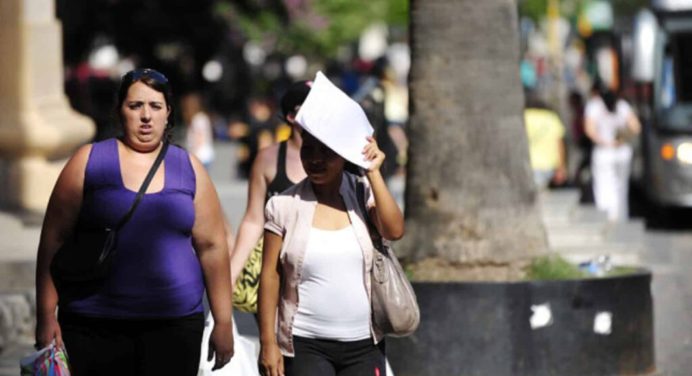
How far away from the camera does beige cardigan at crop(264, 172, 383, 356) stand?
19.3ft

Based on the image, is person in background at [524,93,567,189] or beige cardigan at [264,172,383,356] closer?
beige cardigan at [264,172,383,356]

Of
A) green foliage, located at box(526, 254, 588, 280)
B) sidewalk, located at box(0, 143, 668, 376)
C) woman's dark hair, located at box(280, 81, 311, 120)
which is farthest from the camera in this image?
sidewalk, located at box(0, 143, 668, 376)

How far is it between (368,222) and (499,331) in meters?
3.28

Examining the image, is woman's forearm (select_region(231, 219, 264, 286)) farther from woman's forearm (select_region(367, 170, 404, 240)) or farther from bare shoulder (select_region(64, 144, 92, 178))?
bare shoulder (select_region(64, 144, 92, 178))

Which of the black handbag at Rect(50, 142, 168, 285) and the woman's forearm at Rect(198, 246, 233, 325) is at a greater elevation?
the black handbag at Rect(50, 142, 168, 285)

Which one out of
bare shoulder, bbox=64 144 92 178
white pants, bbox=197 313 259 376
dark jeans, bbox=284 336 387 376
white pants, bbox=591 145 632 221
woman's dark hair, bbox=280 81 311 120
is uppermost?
woman's dark hair, bbox=280 81 311 120

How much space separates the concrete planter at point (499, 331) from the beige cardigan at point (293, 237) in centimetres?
319

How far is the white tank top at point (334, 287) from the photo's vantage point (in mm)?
5867

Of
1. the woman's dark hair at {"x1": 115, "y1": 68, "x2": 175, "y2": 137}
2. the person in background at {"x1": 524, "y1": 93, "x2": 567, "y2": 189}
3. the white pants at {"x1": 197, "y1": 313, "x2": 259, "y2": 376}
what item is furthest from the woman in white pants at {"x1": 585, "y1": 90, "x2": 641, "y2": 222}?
the woman's dark hair at {"x1": 115, "y1": 68, "x2": 175, "y2": 137}

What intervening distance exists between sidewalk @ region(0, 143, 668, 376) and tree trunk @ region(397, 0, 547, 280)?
1246mm

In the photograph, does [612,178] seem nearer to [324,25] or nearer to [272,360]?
[272,360]

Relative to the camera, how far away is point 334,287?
19.3 feet

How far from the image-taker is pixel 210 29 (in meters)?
39.2

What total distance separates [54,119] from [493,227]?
557 cm
